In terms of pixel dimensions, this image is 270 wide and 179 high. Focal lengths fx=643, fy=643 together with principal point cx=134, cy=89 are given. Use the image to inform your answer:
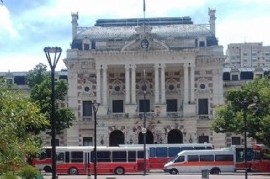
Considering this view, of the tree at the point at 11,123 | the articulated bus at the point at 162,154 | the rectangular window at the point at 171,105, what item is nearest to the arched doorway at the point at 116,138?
the rectangular window at the point at 171,105

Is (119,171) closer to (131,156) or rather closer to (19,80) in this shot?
(131,156)

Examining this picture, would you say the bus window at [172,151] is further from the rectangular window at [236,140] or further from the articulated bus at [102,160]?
the rectangular window at [236,140]

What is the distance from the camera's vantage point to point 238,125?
64.8 meters

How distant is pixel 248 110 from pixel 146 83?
911 inches

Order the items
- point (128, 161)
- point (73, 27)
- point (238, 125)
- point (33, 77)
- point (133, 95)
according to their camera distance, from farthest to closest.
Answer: point (73, 27) → point (133, 95) → point (33, 77) → point (238, 125) → point (128, 161)

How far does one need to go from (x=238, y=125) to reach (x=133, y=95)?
826 inches

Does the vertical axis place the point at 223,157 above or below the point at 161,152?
below

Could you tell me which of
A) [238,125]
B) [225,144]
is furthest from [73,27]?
[238,125]

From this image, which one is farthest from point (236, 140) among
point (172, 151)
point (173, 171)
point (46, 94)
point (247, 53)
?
point (247, 53)

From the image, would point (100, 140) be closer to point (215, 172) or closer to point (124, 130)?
point (124, 130)

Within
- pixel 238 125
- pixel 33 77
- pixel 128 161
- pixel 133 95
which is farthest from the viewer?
pixel 133 95

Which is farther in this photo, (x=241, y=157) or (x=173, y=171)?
(x=241, y=157)

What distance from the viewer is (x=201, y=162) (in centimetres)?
6031

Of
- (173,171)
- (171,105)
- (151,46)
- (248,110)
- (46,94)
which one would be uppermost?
(151,46)
